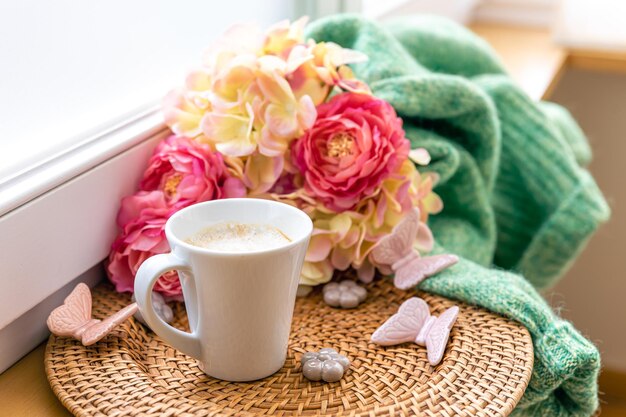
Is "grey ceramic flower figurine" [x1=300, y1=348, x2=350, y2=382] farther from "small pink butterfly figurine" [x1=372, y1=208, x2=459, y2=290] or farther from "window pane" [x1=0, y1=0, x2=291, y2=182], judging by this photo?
"window pane" [x1=0, y1=0, x2=291, y2=182]

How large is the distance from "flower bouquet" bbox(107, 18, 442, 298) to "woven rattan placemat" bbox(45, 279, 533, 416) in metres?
0.07

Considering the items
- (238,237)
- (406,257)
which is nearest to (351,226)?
(406,257)

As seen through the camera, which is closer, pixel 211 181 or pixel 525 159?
pixel 211 181

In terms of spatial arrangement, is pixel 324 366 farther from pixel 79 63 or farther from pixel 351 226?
pixel 79 63

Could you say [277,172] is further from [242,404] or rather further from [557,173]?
[557,173]

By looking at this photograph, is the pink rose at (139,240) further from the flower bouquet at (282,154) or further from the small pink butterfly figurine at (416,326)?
the small pink butterfly figurine at (416,326)

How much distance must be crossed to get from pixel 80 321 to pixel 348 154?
262 millimetres

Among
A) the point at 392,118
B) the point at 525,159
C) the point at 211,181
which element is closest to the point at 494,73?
the point at 525,159

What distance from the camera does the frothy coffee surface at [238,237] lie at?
1.77ft

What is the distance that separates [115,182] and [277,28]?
0.66ft

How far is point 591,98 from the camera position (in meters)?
1.72

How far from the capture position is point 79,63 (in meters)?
0.67

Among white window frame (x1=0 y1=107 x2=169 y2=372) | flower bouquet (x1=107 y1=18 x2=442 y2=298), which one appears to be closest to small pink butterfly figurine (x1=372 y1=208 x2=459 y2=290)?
flower bouquet (x1=107 y1=18 x2=442 y2=298)

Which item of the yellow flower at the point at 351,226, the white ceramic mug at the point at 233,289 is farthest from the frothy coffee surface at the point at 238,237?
the yellow flower at the point at 351,226
